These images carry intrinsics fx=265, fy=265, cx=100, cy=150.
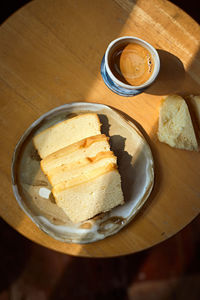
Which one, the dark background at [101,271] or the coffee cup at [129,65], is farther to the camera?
the dark background at [101,271]

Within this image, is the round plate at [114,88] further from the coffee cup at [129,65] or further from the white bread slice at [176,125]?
the white bread slice at [176,125]

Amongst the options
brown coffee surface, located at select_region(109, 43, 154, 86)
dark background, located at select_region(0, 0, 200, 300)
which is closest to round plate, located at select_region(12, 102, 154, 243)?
brown coffee surface, located at select_region(109, 43, 154, 86)

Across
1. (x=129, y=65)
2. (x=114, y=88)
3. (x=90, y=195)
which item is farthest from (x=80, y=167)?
(x=129, y=65)

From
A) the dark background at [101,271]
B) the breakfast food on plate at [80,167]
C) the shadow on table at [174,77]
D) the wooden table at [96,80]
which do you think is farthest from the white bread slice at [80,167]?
the dark background at [101,271]

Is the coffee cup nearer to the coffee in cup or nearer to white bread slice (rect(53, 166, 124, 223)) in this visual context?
the coffee in cup

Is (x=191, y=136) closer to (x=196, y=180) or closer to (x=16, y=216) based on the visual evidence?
(x=196, y=180)

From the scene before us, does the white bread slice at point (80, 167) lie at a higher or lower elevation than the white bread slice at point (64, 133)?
lower

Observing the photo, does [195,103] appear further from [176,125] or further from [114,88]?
[114,88]
